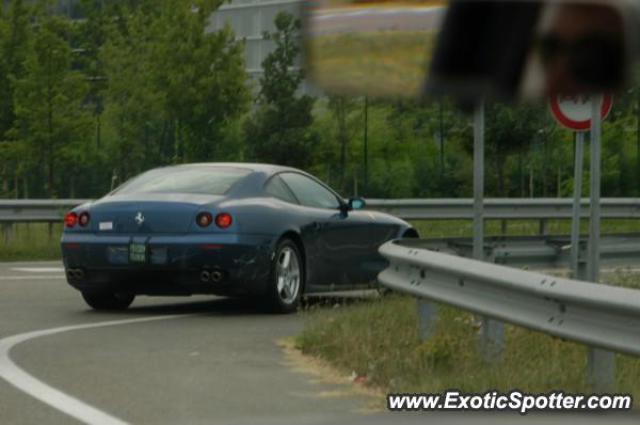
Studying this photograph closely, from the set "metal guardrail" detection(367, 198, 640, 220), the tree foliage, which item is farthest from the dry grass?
"metal guardrail" detection(367, 198, 640, 220)

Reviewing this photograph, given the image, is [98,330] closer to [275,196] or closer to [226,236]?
[226,236]

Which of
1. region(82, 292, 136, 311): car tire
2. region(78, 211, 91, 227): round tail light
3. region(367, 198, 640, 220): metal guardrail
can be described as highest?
region(78, 211, 91, 227): round tail light

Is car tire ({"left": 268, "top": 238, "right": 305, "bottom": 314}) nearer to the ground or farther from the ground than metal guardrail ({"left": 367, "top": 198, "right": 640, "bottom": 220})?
farther from the ground

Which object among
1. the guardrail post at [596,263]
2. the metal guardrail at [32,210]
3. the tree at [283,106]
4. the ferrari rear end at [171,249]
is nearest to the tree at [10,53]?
the tree at [283,106]

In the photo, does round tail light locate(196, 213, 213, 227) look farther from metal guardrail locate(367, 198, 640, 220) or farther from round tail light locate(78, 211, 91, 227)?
metal guardrail locate(367, 198, 640, 220)

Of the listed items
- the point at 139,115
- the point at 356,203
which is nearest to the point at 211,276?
the point at 356,203

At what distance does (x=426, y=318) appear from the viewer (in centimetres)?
960

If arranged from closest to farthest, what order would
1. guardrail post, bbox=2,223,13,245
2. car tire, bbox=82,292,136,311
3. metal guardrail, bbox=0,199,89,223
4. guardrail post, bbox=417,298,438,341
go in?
guardrail post, bbox=417,298,438,341
car tire, bbox=82,292,136,311
metal guardrail, bbox=0,199,89,223
guardrail post, bbox=2,223,13,245

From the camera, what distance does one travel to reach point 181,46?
33719 mm

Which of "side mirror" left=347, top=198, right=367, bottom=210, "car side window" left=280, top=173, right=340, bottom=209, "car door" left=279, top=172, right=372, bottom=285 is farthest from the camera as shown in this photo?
"side mirror" left=347, top=198, right=367, bottom=210

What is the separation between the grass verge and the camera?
753cm

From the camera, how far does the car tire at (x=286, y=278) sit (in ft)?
42.9

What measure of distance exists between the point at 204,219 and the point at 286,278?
36.9 inches

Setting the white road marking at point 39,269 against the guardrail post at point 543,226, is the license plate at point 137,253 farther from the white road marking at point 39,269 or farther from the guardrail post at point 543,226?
the guardrail post at point 543,226
